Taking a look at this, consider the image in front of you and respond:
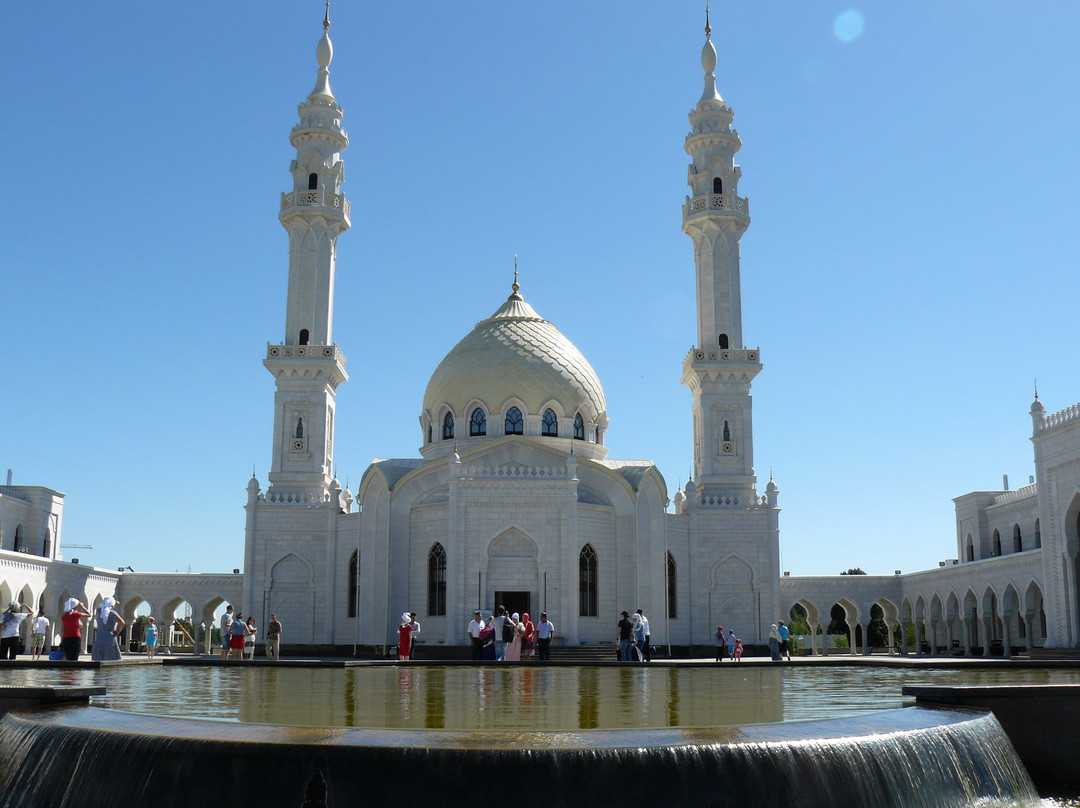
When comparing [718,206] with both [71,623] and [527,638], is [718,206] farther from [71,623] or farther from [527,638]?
[71,623]

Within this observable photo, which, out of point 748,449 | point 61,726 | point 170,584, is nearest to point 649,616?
point 748,449

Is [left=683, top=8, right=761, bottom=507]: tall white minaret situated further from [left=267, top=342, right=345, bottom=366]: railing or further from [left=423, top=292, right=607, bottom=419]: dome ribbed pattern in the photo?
[left=267, top=342, right=345, bottom=366]: railing

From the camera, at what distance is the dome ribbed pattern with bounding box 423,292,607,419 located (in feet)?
118

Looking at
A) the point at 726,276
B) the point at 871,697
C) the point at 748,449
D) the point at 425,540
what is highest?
the point at 726,276

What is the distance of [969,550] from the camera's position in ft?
151

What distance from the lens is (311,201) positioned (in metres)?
36.2

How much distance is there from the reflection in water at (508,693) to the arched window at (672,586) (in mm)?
14851

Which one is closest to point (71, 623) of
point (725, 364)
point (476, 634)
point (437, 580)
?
point (476, 634)

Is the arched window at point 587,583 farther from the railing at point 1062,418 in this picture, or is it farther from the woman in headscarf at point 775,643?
the railing at point 1062,418

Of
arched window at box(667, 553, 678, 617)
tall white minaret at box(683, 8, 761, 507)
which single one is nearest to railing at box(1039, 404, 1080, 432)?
tall white minaret at box(683, 8, 761, 507)

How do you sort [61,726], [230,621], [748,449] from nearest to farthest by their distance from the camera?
[61,726] → [230,621] → [748,449]

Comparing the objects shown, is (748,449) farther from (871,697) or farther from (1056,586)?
(871,697)

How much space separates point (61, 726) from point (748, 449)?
2989 centimetres

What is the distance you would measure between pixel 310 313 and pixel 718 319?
13521 millimetres
